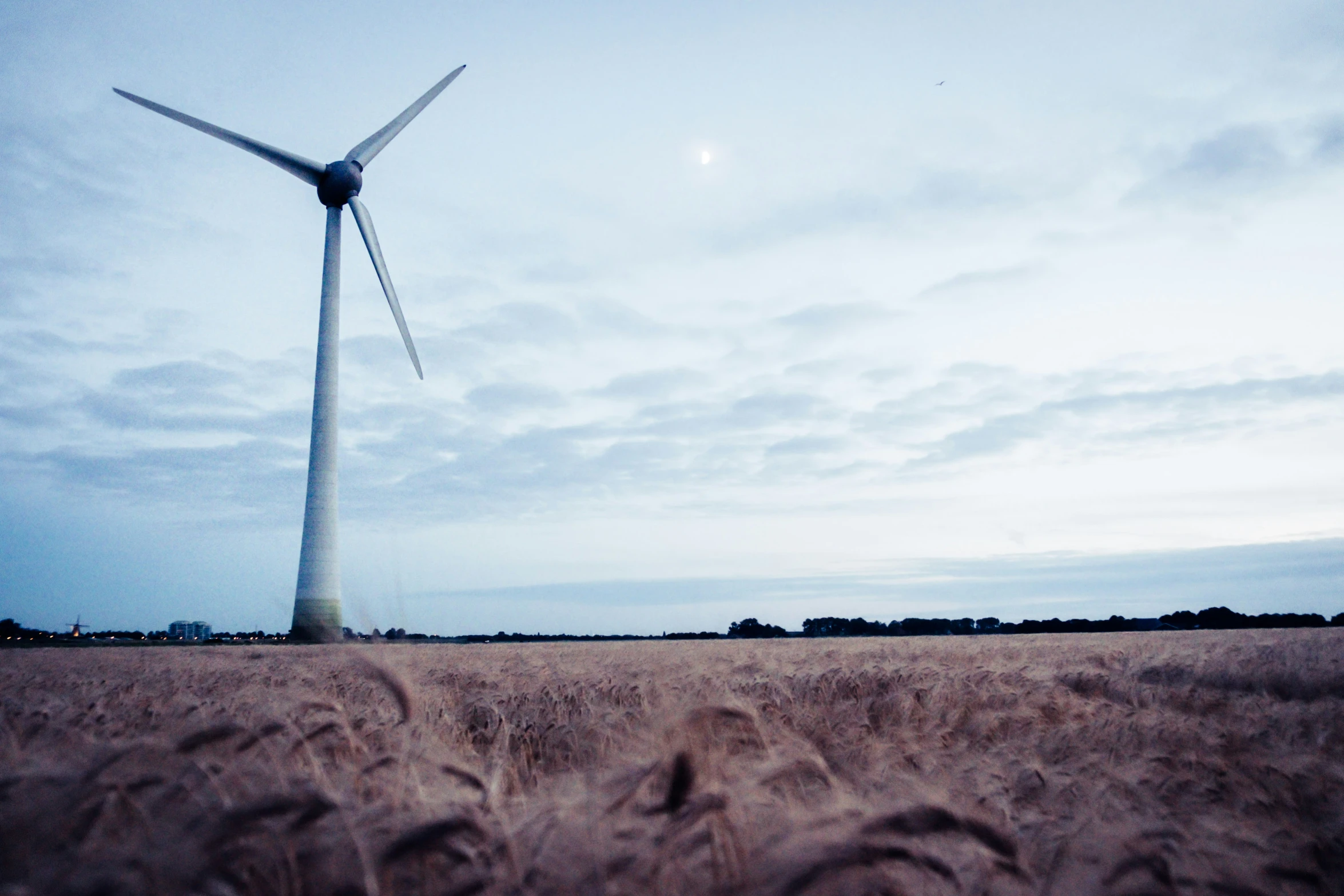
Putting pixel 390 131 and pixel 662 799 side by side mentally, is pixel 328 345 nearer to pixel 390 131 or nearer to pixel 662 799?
pixel 390 131

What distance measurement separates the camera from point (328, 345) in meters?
37.1

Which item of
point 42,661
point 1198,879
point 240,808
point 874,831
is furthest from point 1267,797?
point 42,661

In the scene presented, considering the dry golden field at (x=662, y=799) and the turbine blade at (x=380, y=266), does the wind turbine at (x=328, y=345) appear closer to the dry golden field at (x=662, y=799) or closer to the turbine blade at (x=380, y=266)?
the turbine blade at (x=380, y=266)

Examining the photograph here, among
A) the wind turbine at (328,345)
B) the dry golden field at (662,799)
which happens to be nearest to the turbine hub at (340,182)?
the wind turbine at (328,345)

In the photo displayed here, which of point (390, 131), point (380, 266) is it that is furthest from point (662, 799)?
point (390, 131)

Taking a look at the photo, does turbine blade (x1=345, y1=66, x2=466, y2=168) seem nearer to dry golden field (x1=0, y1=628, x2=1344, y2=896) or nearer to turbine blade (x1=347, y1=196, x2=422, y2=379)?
turbine blade (x1=347, y1=196, x2=422, y2=379)

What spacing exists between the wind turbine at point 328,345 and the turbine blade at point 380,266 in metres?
0.03

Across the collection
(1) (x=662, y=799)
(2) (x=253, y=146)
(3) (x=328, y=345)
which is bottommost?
(1) (x=662, y=799)

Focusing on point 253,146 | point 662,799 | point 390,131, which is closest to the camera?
point 662,799

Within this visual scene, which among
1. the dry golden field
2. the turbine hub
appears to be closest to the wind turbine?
the turbine hub

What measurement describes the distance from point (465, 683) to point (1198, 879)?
11.3m

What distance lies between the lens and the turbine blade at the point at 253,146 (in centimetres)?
2906

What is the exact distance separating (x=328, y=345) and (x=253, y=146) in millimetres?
9515

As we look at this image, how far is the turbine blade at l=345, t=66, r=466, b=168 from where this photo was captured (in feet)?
115
